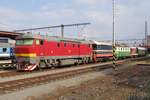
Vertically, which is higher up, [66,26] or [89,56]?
[66,26]

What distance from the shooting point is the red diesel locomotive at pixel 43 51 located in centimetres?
2377

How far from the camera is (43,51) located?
25125 millimetres

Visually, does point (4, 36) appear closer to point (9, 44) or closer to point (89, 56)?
point (9, 44)

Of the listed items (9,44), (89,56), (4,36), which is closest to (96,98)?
(89,56)

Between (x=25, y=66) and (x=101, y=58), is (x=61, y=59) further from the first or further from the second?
(x=101, y=58)

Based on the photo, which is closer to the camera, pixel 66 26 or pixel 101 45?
pixel 101 45

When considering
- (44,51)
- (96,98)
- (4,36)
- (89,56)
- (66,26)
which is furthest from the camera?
(66,26)

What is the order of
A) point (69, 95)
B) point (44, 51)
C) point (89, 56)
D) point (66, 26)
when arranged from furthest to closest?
point (66, 26)
point (89, 56)
point (44, 51)
point (69, 95)

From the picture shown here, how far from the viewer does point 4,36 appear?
40.6 meters

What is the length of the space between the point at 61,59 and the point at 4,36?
15.6 m

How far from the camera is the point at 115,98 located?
11.1 metres

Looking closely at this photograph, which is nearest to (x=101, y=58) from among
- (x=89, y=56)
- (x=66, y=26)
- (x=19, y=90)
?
(x=89, y=56)

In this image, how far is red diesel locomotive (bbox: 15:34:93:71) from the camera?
23766 millimetres

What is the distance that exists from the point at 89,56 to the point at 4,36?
14005mm
